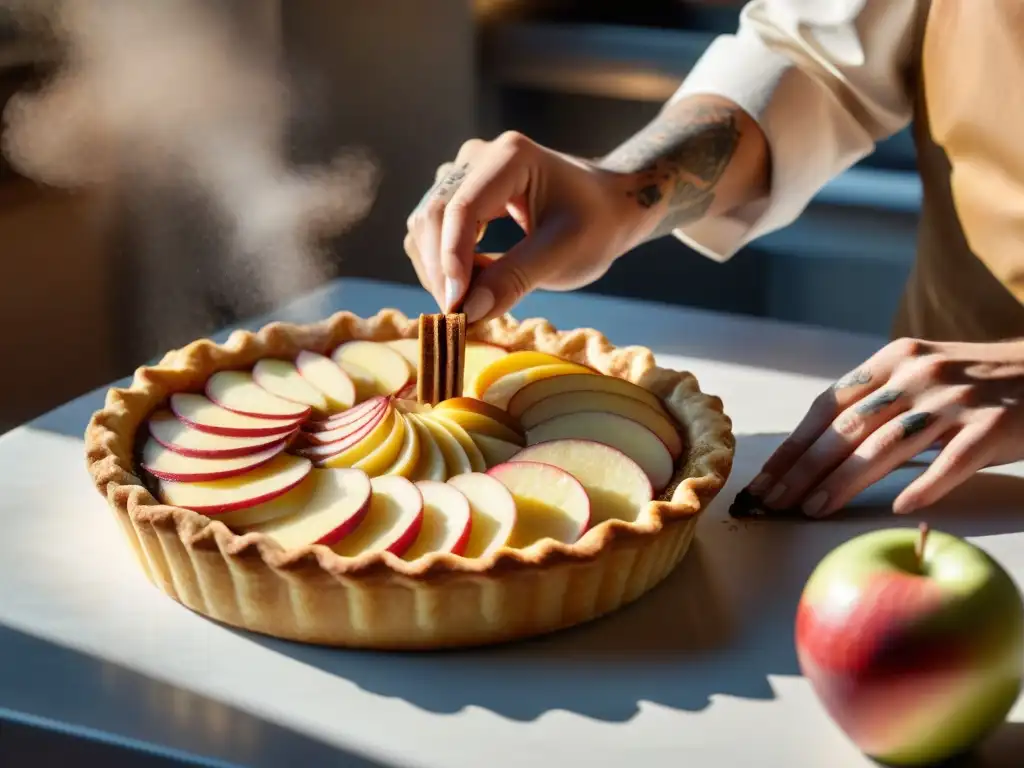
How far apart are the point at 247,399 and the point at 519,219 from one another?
51 centimetres

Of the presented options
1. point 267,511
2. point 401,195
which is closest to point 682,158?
point 267,511

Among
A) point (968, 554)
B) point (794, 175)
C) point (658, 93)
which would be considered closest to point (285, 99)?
Answer: point (658, 93)

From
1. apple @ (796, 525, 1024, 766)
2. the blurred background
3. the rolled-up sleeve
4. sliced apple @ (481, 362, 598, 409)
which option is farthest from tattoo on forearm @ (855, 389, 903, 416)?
the blurred background

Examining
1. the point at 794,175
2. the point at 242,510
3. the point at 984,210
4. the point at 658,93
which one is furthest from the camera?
the point at 658,93

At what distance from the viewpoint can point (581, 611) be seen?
143 centimetres

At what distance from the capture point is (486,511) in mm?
1464

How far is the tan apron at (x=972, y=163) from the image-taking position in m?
1.97

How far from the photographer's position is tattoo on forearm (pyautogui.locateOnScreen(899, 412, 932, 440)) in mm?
1617

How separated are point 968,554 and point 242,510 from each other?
79 cm

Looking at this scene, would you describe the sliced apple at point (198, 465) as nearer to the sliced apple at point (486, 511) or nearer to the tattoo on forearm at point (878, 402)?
the sliced apple at point (486, 511)

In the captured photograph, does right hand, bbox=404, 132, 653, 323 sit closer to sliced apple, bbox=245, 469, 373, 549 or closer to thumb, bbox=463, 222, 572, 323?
thumb, bbox=463, 222, 572, 323

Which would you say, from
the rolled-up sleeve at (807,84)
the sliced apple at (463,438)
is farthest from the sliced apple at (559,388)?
the rolled-up sleeve at (807,84)

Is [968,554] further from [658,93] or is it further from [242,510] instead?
[658,93]

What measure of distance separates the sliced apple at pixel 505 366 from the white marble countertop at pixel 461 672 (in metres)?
0.34
